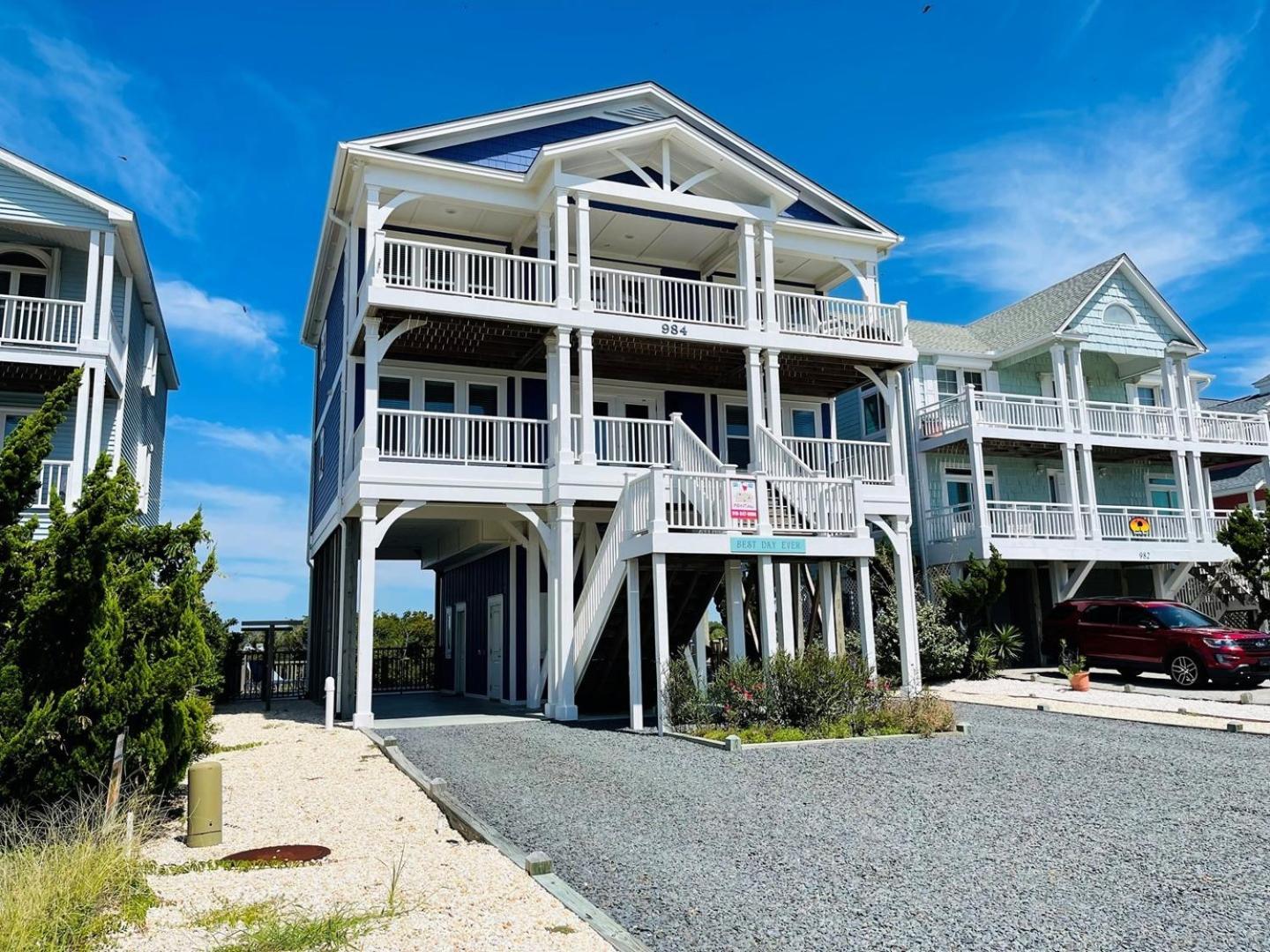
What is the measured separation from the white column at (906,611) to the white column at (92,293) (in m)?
15.2

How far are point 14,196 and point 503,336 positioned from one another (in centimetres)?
916

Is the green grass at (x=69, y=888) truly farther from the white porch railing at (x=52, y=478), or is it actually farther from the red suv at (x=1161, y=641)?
the red suv at (x=1161, y=641)

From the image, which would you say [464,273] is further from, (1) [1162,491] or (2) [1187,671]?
(1) [1162,491]

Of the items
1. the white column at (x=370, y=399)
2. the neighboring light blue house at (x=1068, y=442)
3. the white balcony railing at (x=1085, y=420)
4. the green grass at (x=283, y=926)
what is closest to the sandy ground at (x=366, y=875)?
the green grass at (x=283, y=926)

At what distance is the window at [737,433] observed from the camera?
68.7 ft

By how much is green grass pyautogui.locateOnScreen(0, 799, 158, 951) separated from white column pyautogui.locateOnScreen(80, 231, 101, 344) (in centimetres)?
1215

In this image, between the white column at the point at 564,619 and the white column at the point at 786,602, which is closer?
the white column at the point at 564,619

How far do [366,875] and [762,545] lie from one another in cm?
857

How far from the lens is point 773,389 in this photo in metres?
18.1

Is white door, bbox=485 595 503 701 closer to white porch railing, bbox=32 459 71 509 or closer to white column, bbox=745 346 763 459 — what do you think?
white column, bbox=745 346 763 459

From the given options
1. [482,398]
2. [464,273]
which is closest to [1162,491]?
[482,398]

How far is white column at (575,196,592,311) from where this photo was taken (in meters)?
16.9

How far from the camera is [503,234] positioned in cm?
1944

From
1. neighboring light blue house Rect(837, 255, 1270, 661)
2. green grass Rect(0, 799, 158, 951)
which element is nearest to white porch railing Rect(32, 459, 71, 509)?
green grass Rect(0, 799, 158, 951)
